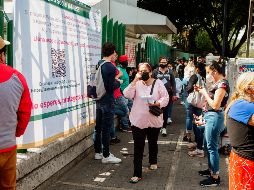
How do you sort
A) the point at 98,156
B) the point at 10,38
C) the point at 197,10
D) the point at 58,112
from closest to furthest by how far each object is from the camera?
the point at 10,38 → the point at 58,112 → the point at 98,156 → the point at 197,10

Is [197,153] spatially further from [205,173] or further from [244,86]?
[244,86]

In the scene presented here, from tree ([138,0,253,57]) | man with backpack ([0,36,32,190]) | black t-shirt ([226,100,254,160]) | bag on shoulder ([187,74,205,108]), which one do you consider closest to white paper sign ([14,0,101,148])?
man with backpack ([0,36,32,190])

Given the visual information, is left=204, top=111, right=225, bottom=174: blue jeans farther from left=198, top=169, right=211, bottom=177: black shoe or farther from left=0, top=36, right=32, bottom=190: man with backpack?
left=0, top=36, right=32, bottom=190: man with backpack

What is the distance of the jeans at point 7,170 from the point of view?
10.7 feet

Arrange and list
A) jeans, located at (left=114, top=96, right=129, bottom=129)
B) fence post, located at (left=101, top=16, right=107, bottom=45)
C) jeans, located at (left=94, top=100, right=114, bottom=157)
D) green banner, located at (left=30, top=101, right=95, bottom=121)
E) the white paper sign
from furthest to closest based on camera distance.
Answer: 1. jeans, located at (left=114, top=96, right=129, bottom=129)
2. fence post, located at (left=101, top=16, right=107, bottom=45)
3. jeans, located at (left=94, top=100, right=114, bottom=157)
4. green banner, located at (left=30, top=101, right=95, bottom=121)
5. the white paper sign

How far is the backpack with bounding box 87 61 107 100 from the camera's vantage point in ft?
20.3

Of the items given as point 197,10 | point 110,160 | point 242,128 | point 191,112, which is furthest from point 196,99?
point 197,10

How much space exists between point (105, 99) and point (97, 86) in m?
0.24

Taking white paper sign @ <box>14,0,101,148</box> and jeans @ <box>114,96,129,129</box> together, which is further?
jeans @ <box>114,96,129,129</box>

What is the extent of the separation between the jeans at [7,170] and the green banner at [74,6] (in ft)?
9.01

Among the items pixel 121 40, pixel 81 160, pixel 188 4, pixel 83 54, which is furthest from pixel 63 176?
pixel 188 4

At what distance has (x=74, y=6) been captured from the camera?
6406mm

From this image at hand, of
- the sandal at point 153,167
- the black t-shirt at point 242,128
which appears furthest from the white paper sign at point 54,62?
the black t-shirt at point 242,128

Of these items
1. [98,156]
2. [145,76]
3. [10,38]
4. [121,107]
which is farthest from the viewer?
[121,107]
